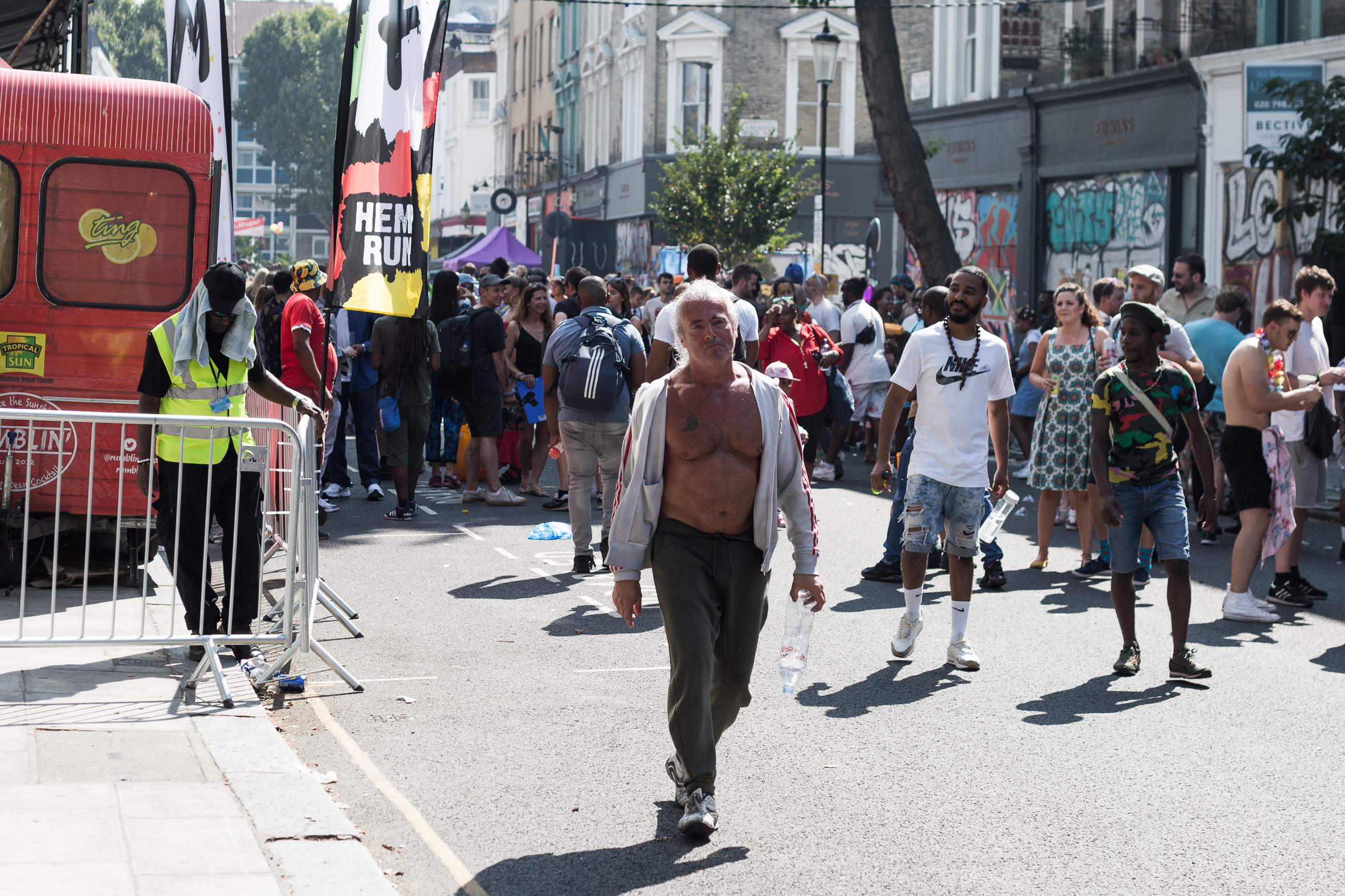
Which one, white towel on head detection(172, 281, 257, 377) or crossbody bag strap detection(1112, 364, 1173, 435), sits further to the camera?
crossbody bag strap detection(1112, 364, 1173, 435)

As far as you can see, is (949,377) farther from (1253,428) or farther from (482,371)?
(482,371)

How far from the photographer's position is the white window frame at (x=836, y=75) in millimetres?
45688

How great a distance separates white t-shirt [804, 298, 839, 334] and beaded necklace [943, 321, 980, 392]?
9.06 meters

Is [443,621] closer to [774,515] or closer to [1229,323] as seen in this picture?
[774,515]

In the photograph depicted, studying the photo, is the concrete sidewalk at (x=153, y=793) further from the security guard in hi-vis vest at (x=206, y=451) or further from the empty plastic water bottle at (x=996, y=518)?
the empty plastic water bottle at (x=996, y=518)

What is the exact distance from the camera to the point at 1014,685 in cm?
740

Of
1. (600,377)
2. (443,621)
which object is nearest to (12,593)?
(443,621)

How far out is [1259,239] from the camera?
2120 cm

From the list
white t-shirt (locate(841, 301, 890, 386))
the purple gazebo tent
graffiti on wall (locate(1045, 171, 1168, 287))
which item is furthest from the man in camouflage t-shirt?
the purple gazebo tent

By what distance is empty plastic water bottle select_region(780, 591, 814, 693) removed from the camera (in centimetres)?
559

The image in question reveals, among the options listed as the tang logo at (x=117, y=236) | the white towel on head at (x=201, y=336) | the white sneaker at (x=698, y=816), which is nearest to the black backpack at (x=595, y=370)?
the tang logo at (x=117, y=236)

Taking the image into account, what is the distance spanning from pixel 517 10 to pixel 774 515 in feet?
214

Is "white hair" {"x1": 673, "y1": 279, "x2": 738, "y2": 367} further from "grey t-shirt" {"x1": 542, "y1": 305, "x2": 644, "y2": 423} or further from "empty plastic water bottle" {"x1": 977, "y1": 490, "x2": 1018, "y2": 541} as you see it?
"grey t-shirt" {"x1": 542, "y1": 305, "x2": 644, "y2": 423}

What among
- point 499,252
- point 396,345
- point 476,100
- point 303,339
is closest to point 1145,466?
point 303,339
